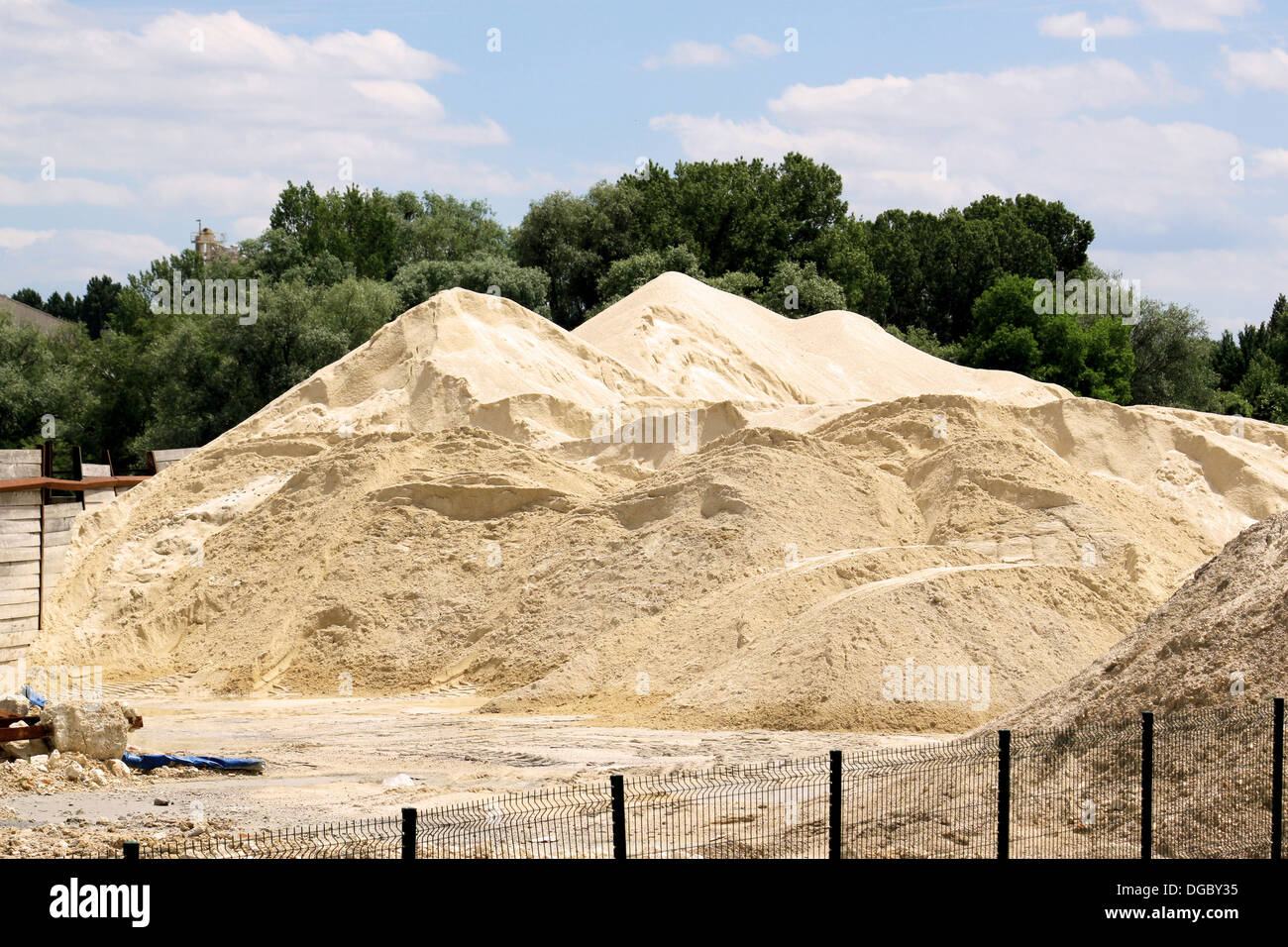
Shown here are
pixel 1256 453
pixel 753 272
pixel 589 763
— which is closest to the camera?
pixel 589 763

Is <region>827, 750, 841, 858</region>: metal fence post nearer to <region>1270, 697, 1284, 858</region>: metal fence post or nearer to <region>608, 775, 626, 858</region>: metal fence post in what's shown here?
<region>608, 775, 626, 858</region>: metal fence post

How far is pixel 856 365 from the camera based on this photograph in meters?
43.2

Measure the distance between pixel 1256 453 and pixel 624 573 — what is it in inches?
698

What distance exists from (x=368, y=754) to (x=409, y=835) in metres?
9.72

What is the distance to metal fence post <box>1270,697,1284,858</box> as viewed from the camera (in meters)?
8.76

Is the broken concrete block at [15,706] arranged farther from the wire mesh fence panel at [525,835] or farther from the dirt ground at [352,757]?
the wire mesh fence panel at [525,835]

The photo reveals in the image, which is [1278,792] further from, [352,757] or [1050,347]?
[1050,347]

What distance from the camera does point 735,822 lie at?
10711 mm

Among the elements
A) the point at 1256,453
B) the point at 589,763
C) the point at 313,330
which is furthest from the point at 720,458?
the point at 313,330

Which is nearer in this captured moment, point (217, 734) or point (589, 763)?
point (589, 763)

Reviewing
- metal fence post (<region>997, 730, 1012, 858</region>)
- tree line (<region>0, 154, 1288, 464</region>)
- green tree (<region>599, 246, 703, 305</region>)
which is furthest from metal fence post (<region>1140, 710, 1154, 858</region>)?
green tree (<region>599, 246, 703, 305</region>)

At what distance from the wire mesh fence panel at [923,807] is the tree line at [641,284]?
37813 mm
